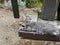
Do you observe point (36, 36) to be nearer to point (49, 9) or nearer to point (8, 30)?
point (49, 9)

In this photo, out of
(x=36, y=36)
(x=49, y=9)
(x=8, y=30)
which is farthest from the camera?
(x=8, y=30)

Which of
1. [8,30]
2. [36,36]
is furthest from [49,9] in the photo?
[8,30]

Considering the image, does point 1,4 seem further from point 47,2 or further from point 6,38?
point 47,2

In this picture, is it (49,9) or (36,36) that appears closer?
(36,36)

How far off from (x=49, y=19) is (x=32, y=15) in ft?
0.48

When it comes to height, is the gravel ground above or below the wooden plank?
below

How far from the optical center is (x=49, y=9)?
1.30 m

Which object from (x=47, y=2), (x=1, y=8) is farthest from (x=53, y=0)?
(x=1, y=8)

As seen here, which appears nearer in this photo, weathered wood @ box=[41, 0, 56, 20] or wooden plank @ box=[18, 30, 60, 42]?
wooden plank @ box=[18, 30, 60, 42]

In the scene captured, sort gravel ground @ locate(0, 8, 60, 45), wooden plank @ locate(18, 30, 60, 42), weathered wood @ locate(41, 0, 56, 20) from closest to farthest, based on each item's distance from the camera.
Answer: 1. wooden plank @ locate(18, 30, 60, 42)
2. weathered wood @ locate(41, 0, 56, 20)
3. gravel ground @ locate(0, 8, 60, 45)

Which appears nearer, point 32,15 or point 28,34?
point 28,34

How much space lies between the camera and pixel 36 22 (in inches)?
51.4

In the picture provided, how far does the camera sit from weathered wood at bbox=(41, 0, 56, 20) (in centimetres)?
128

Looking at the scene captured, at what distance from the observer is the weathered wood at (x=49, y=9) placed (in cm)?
128
